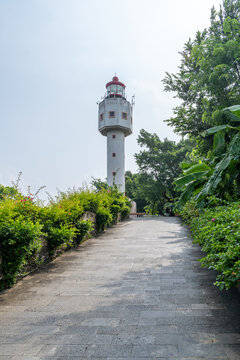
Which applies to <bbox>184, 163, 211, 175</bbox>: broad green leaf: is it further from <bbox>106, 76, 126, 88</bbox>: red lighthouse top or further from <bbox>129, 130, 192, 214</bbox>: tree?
<bbox>106, 76, 126, 88</bbox>: red lighthouse top

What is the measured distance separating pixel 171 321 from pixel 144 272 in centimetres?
189

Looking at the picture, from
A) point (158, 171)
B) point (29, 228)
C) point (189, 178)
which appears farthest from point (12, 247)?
→ point (158, 171)

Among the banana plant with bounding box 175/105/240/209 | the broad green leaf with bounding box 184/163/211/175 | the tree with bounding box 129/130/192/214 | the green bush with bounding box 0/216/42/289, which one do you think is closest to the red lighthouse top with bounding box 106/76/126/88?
the tree with bounding box 129/130/192/214

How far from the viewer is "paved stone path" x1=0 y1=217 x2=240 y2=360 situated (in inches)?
86.0

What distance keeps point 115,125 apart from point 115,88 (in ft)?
16.5

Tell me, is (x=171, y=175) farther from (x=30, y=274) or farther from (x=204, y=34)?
(x=30, y=274)

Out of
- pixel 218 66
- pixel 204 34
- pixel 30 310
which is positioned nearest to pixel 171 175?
pixel 204 34

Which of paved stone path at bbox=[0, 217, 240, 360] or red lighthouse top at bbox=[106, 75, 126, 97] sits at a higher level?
red lighthouse top at bbox=[106, 75, 126, 97]

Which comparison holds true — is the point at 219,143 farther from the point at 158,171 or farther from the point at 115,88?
the point at 115,88

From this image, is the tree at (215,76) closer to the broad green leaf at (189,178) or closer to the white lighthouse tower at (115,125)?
the broad green leaf at (189,178)

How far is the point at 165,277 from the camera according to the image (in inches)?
165

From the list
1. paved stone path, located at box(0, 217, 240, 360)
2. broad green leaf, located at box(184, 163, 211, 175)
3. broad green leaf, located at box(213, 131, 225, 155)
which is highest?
broad green leaf, located at box(213, 131, 225, 155)

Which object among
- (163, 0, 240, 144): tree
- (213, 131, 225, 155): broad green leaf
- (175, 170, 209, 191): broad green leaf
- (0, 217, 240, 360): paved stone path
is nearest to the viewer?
(0, 217, 240, 360): paved stone path

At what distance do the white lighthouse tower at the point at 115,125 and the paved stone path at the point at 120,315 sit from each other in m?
22.0
